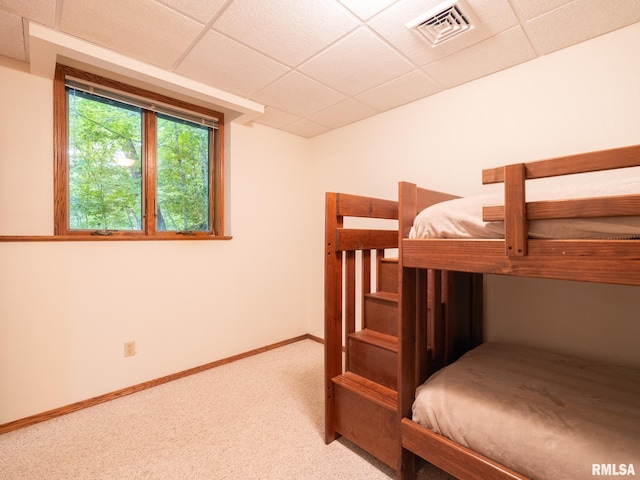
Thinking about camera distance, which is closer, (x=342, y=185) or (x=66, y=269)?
(x=66, y=269)

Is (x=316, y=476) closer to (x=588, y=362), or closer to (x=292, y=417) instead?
(x=292, y=417)

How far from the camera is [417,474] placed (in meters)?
1.39

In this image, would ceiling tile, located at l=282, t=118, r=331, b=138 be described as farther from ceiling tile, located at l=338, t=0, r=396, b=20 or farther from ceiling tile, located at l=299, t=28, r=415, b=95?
ceiling tile, located at l=338, t=0, r=396, b=20

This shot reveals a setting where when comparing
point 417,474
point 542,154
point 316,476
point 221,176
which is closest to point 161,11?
point 221,176

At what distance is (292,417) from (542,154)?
2.23 m

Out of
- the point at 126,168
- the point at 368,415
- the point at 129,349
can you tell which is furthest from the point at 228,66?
the point at 368,415

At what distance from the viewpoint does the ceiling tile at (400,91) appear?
81.4 inches

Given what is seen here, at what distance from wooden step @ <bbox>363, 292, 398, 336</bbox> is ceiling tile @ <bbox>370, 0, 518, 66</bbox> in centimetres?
147

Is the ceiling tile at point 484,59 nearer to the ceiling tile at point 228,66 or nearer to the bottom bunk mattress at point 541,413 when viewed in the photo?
the ceiling tile at point 228,66

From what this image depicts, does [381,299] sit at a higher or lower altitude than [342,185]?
lower

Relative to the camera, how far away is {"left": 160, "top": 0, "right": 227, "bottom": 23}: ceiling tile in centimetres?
138

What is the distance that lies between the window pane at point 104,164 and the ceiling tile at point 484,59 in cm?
219

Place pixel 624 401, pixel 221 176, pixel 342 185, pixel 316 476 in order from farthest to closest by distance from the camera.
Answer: pixel 342 185 < pixel 221 176 < pixel 316 476 < pixel 624 401

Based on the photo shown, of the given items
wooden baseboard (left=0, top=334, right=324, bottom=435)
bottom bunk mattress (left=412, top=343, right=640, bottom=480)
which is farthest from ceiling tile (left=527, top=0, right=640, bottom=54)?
wooden baseboard (left=0, top=334, right=324, bottom=435)
